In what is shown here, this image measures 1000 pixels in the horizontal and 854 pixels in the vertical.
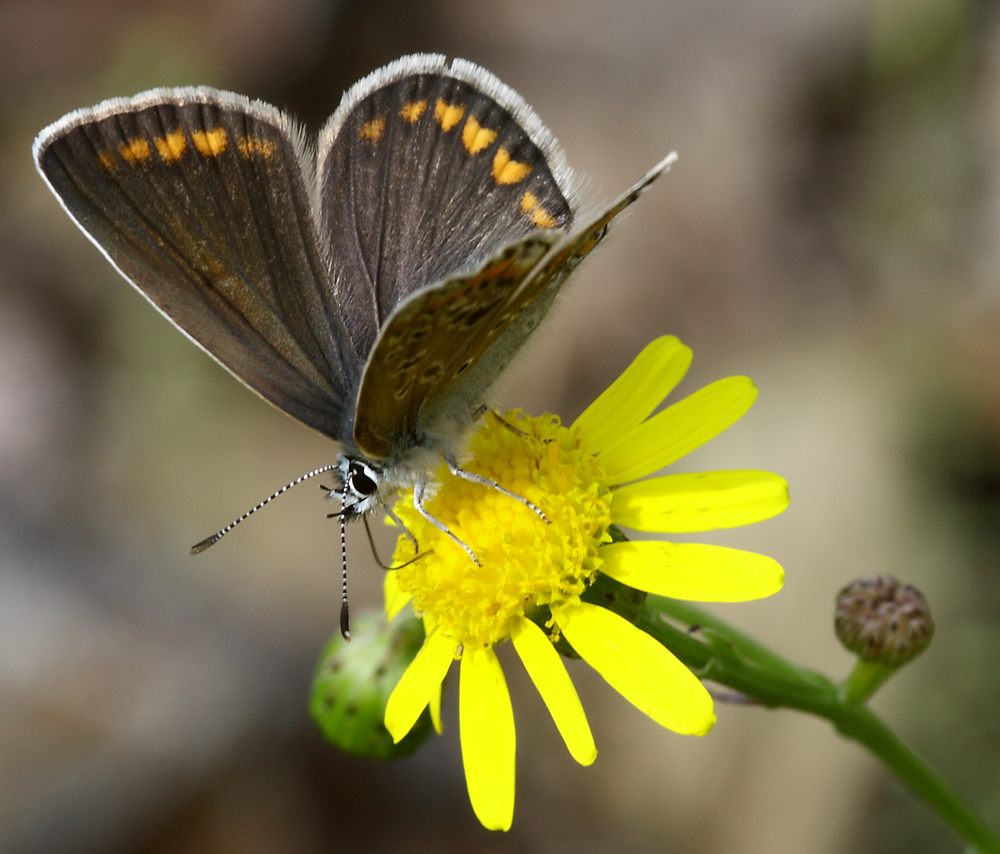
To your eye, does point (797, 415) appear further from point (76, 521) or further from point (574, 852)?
point (76, 521)

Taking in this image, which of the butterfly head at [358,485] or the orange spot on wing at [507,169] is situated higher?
the orange spot on wing at [507,169]

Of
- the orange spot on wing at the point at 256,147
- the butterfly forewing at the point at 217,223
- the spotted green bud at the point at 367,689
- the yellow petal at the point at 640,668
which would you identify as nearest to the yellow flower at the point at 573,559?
the yellow petal at the point at 640,668

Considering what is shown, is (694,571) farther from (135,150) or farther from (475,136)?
(135,150)

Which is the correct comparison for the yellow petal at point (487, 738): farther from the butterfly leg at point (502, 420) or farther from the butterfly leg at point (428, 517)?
the butterfly leg at point (502, 420)

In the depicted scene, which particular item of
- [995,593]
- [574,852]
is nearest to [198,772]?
[574,852]

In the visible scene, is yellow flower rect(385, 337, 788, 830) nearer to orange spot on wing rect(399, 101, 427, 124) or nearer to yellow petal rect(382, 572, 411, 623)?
yellow petal rect(382, 572, 411, 623)

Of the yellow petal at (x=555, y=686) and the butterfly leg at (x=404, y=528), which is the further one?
the butterfly leg at (x=404, y=528)

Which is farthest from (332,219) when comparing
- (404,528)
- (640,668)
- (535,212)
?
(640,668)
